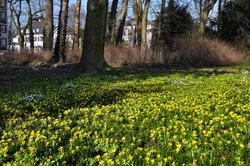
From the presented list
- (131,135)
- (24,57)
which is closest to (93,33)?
(131,135)

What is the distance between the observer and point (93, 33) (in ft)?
52.5

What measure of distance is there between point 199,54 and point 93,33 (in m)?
11.6

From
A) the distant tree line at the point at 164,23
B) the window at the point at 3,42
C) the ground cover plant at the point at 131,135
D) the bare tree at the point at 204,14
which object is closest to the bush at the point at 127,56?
the distant tree line at the point at 164,23

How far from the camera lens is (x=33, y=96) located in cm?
814

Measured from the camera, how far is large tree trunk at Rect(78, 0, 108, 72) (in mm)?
15969

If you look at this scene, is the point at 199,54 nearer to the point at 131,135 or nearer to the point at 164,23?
the point at 164,23

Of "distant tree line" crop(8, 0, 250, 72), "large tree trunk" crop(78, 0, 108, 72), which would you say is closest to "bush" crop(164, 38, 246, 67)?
"distant tree line" crop(8, 0, 250, 72)

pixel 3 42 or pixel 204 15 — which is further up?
pixel 204 15

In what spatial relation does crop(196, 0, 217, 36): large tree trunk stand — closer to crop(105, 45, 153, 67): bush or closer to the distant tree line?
the distant tree line

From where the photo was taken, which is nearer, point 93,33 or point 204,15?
point 93,33

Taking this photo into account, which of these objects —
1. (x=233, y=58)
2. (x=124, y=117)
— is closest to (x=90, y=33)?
(x=124, y=117)

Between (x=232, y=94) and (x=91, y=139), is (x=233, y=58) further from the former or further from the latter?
(x=91, y=139)

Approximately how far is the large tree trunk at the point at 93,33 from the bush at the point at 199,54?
Answer: 870 centimetres

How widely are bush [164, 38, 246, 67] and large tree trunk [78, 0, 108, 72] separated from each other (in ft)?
28.6
